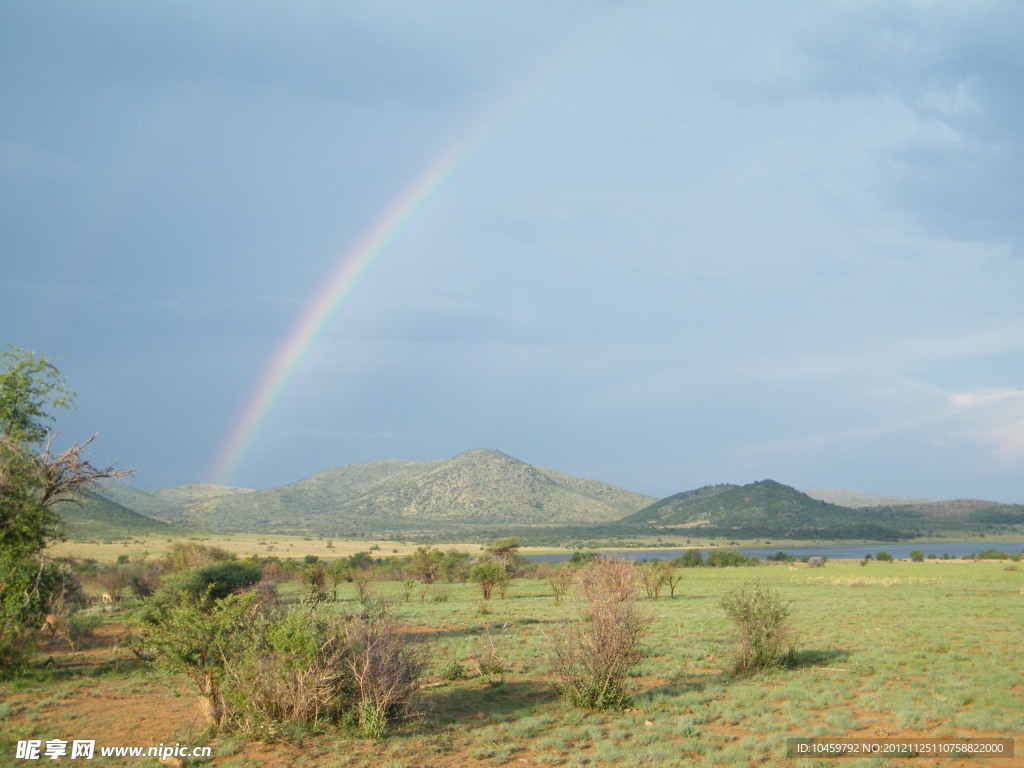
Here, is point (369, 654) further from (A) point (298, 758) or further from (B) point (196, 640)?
(B) point (196, 640)

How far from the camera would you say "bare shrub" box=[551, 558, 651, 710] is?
1255 cm

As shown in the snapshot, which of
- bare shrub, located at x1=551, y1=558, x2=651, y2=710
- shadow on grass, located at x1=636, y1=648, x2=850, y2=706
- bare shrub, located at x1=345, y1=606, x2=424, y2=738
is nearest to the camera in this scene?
bare shrub, located at x1=345, y1=606, x2=424, y2=738

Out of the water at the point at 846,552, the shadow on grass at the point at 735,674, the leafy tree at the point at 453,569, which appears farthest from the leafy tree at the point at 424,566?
the shadow on grass at the point at 735,674

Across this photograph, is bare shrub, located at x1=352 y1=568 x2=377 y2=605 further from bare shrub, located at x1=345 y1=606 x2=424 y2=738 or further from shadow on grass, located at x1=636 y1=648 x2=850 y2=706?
shadow on grass, located at x1=636 y1=648 x2=850 y2=706

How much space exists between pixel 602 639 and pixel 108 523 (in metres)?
117

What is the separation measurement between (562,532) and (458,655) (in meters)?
154

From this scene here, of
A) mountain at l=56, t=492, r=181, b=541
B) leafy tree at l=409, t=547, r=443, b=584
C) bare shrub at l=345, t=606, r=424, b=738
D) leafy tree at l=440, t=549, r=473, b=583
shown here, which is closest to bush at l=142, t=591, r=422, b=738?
bare shrub at l=345, t=606, r=424, b=738

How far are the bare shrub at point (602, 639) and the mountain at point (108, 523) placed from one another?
9894 centimetres

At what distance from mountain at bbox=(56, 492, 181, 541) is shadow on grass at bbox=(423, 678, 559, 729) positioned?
96.1 m

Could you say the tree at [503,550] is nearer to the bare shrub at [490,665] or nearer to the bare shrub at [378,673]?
the bare shrub at [490,665]

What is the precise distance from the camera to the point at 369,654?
35.4 ft

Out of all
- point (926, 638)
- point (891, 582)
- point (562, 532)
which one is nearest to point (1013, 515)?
point (562, 532)

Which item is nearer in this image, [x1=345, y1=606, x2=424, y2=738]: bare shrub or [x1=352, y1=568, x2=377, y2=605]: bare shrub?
[x1=345, y1=606, x2=424, y2=738]: bare shrub

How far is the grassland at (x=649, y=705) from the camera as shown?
403 inches
